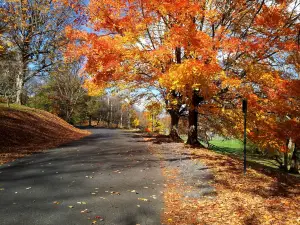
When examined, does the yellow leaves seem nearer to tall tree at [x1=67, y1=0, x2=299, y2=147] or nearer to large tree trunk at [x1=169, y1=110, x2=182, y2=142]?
tall tree at [x1=67, y1=0, x2=299, y2=147]

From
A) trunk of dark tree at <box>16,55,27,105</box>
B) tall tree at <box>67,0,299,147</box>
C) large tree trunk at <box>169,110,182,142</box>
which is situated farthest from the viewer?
large tree trunk at <box>169,110,182,142</box>

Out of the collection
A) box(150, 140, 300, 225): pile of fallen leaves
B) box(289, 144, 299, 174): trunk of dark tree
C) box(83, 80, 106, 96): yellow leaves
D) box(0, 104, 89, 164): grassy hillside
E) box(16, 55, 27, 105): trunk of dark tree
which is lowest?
box(289, 144, 299, 174): trunk of dark tree

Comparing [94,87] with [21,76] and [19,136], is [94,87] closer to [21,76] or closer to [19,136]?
[19,136]

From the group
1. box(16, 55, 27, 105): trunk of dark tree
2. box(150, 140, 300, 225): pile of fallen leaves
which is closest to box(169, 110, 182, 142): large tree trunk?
box(16, 55, 27, 105): trunk of dark tree

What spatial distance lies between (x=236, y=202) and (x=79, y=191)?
145 inches

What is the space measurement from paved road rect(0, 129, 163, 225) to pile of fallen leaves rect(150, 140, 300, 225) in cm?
39

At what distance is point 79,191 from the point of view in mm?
6406

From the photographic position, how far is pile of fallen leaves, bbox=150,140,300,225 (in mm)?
5246

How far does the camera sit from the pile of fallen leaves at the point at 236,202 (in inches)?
207

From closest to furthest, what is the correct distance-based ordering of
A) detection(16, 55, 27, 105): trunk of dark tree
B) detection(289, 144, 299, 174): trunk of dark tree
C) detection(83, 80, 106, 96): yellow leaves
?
detection(83, 80, 106, 96): yellow leaves → detection(16, 55, 27, 105): trunk of dark tree → detection(289, 144, 299, 174): trunk of dark tree

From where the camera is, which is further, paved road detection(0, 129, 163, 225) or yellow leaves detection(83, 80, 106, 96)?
yellow leaves detection(83, 80, 106, 96)

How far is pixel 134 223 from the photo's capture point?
4789mm

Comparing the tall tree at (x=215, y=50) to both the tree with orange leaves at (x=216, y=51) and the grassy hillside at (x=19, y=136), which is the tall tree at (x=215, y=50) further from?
the grassy hillside at (x=19, y=136)

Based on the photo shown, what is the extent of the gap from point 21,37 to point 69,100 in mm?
20986
